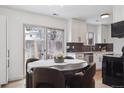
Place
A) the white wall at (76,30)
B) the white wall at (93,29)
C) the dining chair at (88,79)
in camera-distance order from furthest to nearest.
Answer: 1. the white wall at (93,29)
2. the white wall at (76,30)
3. the dining chair at (88,79)

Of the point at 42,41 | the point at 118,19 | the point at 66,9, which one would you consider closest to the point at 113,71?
the point at 118,19

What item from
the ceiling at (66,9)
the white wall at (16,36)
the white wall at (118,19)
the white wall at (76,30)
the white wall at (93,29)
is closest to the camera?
the white wall at (118,19)

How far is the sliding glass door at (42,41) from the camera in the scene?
5152 mm

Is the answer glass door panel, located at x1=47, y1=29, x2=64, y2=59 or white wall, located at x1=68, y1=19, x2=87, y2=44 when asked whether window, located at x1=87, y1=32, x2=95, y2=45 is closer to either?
white wall, located at x1=68, y1=19, x2=87, y2=44

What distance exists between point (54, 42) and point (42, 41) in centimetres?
58

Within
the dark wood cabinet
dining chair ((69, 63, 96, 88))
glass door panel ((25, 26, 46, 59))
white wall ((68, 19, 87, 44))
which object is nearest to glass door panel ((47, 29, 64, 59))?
glass door panel ((25, 26, 46, 59))

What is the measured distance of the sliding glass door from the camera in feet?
16.9

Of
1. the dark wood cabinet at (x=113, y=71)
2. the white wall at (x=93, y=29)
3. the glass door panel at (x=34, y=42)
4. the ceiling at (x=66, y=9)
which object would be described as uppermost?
the ceiling at (x=66, y=9)

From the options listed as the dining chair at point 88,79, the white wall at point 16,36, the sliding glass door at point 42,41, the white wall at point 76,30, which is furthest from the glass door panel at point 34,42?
the dining chair at point 88,79

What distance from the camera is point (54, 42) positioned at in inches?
234

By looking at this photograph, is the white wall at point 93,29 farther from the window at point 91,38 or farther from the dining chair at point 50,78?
the dining chair at point 50,78

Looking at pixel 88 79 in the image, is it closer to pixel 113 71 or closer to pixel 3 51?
pixel 113 71

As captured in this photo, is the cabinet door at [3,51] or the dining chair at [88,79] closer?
the dining chair at [88,79]
